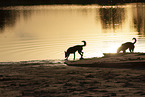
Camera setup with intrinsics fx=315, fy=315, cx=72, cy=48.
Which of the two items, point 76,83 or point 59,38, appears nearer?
point 76,83

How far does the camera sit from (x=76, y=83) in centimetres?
985

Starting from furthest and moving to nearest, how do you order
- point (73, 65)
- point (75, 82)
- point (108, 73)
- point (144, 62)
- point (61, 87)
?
point (73, 65) → point (144, 62) → point (108, 73) → point (75, 82) → point (61, 87)

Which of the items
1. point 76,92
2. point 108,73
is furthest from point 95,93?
point 108,73

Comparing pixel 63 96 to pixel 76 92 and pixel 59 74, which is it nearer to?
pixel 76 92

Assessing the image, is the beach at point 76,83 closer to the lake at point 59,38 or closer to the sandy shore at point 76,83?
the sandy shore at point 76,83

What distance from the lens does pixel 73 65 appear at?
48.8 ft

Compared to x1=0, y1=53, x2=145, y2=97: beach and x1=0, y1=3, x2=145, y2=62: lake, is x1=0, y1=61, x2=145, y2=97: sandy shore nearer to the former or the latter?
x1=0, y1=53, x2=145, y2=97: beach

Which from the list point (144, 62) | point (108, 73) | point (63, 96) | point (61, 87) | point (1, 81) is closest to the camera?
point (63, 96)

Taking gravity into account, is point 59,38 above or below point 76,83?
below

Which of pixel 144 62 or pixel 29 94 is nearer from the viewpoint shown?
pixel 29 94

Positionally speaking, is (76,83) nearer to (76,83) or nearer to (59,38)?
(76,83)

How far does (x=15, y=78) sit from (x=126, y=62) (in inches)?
195

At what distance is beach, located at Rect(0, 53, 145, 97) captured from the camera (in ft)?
27.8

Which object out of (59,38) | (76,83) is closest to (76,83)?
(76,83)
